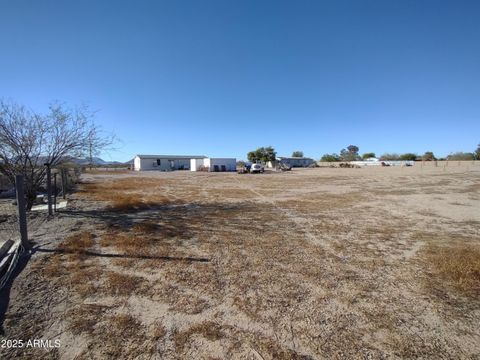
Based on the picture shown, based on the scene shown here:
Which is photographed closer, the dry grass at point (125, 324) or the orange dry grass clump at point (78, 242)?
the dry grass at point (125, 324)

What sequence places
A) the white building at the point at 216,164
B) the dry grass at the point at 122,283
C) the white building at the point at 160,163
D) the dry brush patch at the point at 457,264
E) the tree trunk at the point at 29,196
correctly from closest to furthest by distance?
the dry grass at the point at 122,283, the dry brush patch at the point at 457,264, the tree trunk at the point at 29,196, the white building at the point at 216,164, the white building at the point at 160,163

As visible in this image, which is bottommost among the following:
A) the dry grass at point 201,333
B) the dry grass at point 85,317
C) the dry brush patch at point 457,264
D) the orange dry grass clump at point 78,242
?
the dry brush patch at point 457,264

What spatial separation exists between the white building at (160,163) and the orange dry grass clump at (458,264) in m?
60.8

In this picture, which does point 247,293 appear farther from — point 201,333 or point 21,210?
point 21,210

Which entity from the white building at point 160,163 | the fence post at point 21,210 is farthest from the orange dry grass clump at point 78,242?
the white building at point 160,163

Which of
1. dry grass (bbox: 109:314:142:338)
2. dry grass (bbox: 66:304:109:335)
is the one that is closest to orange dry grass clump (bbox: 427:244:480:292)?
dry grass (bbox: 109:314:142:338)

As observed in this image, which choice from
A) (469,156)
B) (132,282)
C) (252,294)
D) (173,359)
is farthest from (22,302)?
(469,156)

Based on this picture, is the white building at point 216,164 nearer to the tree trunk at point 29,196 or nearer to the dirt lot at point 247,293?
the tree trunk at point 29,196

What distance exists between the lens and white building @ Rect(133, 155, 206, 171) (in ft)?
197

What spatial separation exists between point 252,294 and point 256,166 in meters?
41.8

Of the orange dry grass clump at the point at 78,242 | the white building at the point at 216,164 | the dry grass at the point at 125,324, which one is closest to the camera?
the dry grass at the point at 125,324

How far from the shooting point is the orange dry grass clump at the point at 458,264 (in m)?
3.80

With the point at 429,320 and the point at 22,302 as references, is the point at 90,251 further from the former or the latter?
the point at 429,320

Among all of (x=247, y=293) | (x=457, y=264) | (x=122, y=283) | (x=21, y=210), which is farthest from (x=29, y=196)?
(x=457, y=264)
